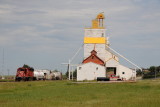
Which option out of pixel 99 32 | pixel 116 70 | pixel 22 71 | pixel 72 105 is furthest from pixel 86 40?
pixel 72 105

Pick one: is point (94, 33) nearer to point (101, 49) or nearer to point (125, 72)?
point (101, 49)

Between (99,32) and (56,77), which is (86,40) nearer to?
(99,32)

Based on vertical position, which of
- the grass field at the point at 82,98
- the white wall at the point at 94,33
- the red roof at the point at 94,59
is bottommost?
the grass field at the point at 82,98

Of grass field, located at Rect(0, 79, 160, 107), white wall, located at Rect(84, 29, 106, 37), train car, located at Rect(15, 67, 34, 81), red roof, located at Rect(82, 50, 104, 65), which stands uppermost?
white wall, located at Rect(84, 29, 106, 37)

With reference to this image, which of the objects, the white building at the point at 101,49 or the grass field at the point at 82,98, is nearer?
the grass field at the point at 82,98

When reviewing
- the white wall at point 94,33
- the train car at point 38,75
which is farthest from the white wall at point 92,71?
the train car at point 38,75

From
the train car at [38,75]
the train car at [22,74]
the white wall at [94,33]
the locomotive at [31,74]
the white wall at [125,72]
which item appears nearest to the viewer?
the train car at [22,74]

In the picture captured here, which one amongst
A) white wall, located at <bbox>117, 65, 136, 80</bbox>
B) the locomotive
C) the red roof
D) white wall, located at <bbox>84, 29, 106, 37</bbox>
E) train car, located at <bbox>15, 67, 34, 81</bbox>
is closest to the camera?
train car, located at <bbox>15, 67, 34, 81</bbox>

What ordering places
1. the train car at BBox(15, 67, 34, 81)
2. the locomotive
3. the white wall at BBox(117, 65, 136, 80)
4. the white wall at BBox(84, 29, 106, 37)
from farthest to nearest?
1. the white wall at BBox(84, 29, 106, 37)
2. the white wall at BBox(117, 65, 136, 80)
3. the locomotive
4. the train car at BBox(15, 67, 34, 81)

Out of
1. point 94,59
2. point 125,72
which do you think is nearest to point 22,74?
point 94,59

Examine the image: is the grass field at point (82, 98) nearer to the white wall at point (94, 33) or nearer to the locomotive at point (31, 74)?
the locomotive at point (31, 74)

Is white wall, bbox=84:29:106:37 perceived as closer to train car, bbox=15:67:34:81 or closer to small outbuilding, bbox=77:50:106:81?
small outbuilding, bbox=77:50:106:81

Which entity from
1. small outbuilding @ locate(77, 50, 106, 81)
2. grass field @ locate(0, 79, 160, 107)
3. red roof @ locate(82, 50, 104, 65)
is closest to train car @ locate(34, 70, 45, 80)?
red roof @ locate(82, 50, 104, 65)

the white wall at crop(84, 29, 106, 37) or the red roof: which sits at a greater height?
the white wall at crop(84, 29, 106, 37)
